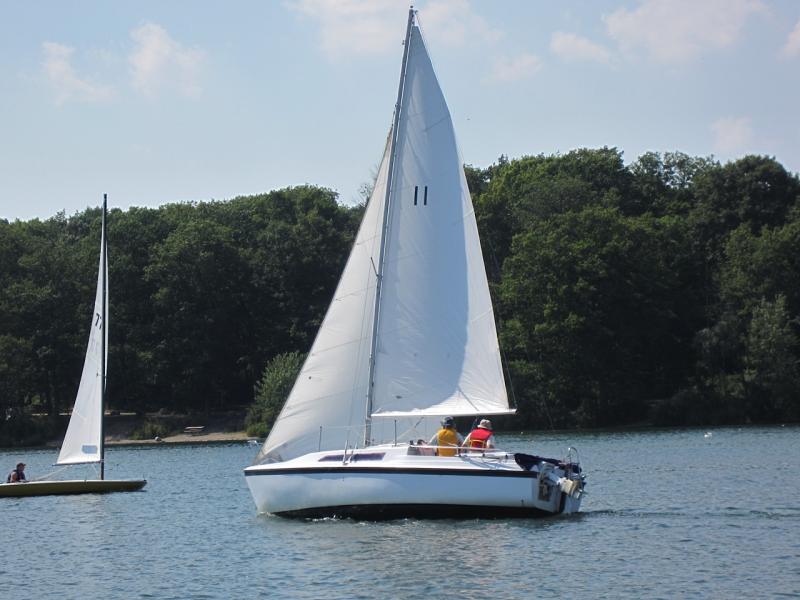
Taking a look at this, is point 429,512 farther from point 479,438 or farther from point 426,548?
point 426,548

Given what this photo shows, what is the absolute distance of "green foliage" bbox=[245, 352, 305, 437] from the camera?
85.4 metres

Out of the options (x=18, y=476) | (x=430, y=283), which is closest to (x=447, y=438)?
(x=430, y=283)

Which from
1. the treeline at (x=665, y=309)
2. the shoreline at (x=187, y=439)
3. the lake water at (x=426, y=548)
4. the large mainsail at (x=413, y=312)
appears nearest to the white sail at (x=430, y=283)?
the large mainsail at (x=413, y=312)

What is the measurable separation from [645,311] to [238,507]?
58236 millimetres

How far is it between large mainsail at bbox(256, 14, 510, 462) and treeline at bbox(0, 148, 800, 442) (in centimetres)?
5476

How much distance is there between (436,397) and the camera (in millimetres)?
31688

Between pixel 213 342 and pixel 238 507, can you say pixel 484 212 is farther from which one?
pixel 238 507

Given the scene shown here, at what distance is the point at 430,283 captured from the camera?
32.1 m

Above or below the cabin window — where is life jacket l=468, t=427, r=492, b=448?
below

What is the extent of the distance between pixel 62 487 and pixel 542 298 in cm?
5314

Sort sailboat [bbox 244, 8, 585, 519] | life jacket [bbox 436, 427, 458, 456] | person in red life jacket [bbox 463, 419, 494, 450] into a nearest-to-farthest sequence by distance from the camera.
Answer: life jacket [bbox 436, 427, 458, 456]
person in red life jacket [bbox 463, 419, 494, 450]
sailboat [bbox 244, 8, 585, 519]

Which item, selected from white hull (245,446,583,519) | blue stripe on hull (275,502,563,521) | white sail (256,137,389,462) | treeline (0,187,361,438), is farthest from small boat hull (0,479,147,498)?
treeline (0,187,361,438)

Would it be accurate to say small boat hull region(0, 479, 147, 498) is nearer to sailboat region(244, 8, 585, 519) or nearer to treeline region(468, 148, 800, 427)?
sailboat region(244, 8, 585, 519)

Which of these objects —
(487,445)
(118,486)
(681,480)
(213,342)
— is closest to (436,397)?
(487,445)
